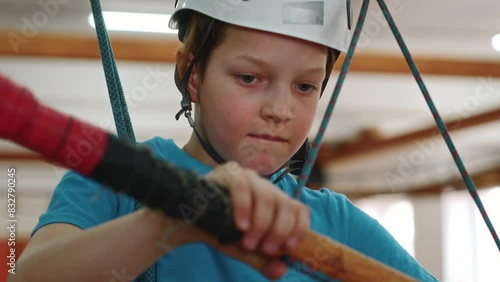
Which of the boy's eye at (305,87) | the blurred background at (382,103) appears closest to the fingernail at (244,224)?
the boy's eye at (305,87)

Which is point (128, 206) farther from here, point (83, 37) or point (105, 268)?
point (83, 37)

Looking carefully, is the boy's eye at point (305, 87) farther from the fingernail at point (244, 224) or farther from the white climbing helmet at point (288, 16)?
the fingernail at point (244, 224)

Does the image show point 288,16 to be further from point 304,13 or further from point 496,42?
point 496,42

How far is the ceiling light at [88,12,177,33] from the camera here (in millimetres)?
3943

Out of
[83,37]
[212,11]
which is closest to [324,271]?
[212,11]

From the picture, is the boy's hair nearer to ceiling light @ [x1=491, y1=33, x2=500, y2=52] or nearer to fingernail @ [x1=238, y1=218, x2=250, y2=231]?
fingernail @ [x1=238, y1=218, x2=250, y2=231]

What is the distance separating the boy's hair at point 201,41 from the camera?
1033mm

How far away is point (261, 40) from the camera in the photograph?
3.23ft

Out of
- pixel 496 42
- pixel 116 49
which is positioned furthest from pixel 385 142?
pixel 116 49

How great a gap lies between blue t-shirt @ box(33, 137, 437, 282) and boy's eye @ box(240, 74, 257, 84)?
166mm

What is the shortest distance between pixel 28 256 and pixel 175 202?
1.05 feet

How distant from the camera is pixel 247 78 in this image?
97cm

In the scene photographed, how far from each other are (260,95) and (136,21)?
125 inches

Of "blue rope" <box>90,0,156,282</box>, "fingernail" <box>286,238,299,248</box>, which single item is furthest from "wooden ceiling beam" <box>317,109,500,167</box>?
"fingernail" <box>286,238,299,248</box>
